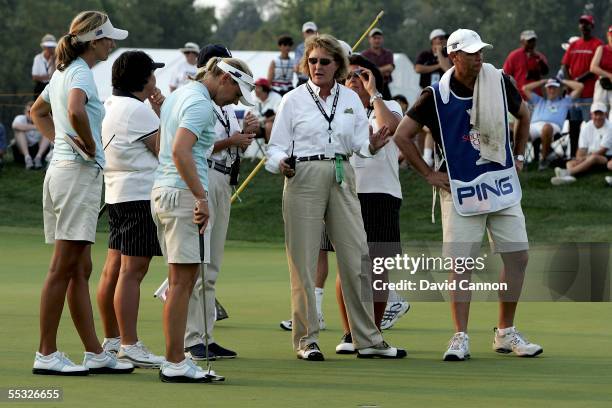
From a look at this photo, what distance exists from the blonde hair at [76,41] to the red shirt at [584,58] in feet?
51.6

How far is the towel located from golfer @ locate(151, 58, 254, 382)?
1.91 m

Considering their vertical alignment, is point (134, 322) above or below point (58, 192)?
below

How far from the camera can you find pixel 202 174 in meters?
8.60

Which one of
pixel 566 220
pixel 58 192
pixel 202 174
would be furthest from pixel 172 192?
pixel 566 220

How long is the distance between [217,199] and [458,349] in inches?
75.4

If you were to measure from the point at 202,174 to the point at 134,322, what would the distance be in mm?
1358

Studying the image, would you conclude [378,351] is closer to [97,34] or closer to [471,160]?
[471,160]

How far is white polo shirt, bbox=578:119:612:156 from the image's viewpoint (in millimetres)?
22500

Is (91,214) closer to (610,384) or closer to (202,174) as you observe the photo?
(202,174)

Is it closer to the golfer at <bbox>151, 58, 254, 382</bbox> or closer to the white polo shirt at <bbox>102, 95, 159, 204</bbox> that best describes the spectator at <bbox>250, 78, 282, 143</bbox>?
the white polo shirt at <bbox>102, 95, 159, 204</bbox>

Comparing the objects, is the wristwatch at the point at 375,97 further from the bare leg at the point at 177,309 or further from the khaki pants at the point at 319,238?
the bare leg at the point at 177,309

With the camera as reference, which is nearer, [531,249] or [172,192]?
[172,192]

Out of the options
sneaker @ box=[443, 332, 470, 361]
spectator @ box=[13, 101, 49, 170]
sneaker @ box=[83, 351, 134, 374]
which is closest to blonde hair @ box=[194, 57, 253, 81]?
sneaker @ box=[83, 351, 134, 374]

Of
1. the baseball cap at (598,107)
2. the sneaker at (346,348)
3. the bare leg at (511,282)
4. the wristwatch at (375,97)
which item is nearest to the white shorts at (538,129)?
the baseball cap at (598,107)
